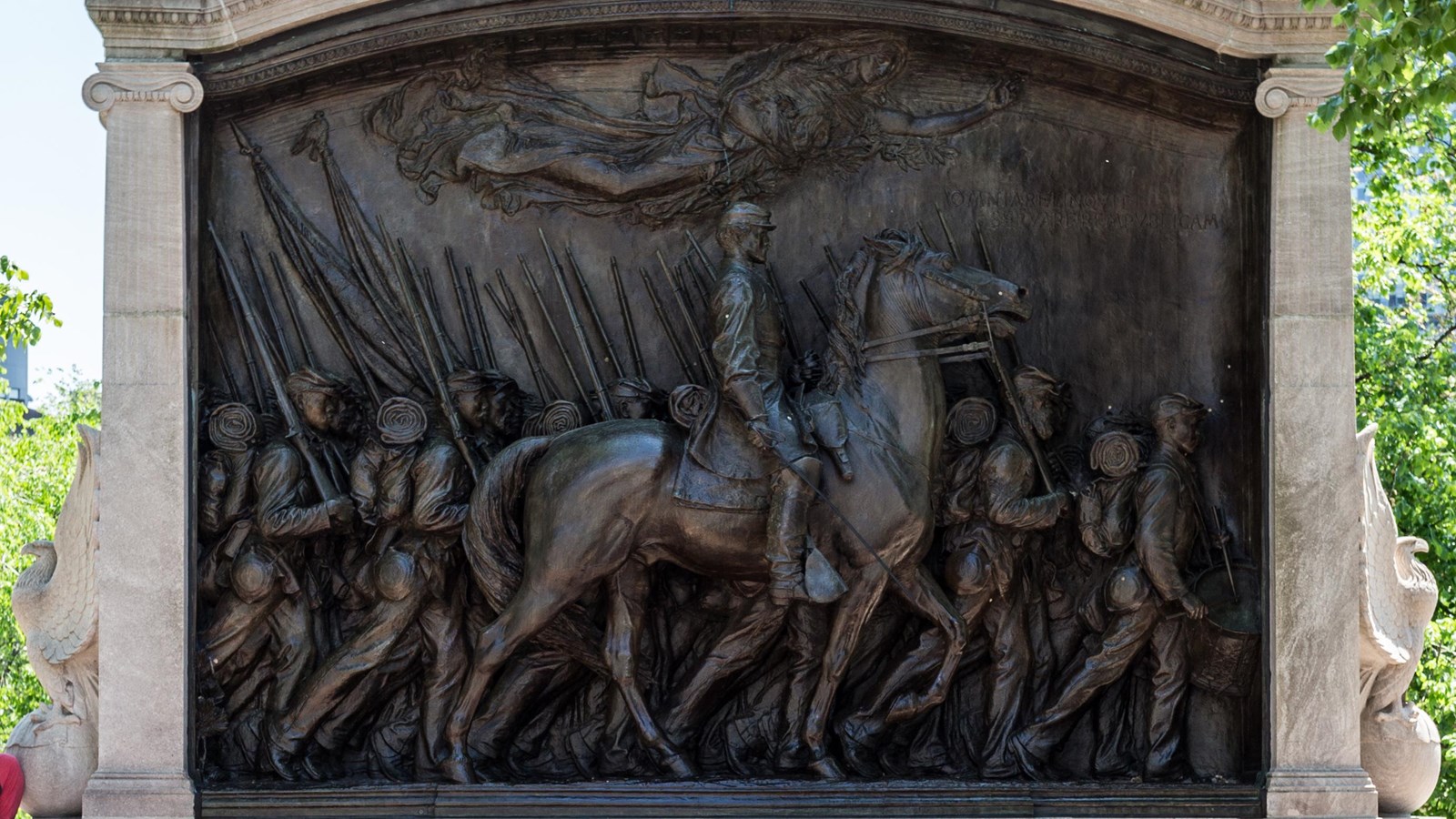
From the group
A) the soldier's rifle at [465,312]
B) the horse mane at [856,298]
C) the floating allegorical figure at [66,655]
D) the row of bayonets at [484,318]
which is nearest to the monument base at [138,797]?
the floating allegorical figure at [66,655]

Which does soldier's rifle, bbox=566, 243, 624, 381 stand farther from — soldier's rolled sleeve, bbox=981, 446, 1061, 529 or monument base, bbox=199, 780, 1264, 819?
monument base, bbox=199, 780, 1264, 819

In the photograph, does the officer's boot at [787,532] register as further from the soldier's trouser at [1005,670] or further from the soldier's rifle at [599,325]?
the soldier's rifle at [599,325]

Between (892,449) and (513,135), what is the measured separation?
9.01 feet

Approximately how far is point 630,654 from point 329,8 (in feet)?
12.5

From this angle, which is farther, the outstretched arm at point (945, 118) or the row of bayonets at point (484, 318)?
the outstretched arm at point (945, 118)

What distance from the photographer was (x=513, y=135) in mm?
11766

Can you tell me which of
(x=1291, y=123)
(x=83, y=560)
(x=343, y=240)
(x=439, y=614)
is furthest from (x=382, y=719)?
(x=1291, y=123)

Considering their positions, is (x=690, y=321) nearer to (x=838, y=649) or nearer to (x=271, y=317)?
(x=838, y=649)

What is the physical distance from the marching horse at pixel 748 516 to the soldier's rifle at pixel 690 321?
2.02ft

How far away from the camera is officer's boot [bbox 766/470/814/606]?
10.7 meters

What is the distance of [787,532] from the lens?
421 inches

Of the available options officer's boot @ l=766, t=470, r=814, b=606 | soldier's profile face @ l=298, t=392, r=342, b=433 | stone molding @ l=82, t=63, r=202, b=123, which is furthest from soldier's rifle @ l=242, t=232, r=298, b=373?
officer's boot @ l=766, t=470, r=814, b=606

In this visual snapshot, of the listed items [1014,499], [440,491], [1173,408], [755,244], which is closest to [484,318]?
[440,491]

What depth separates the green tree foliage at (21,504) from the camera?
24.0 meters
